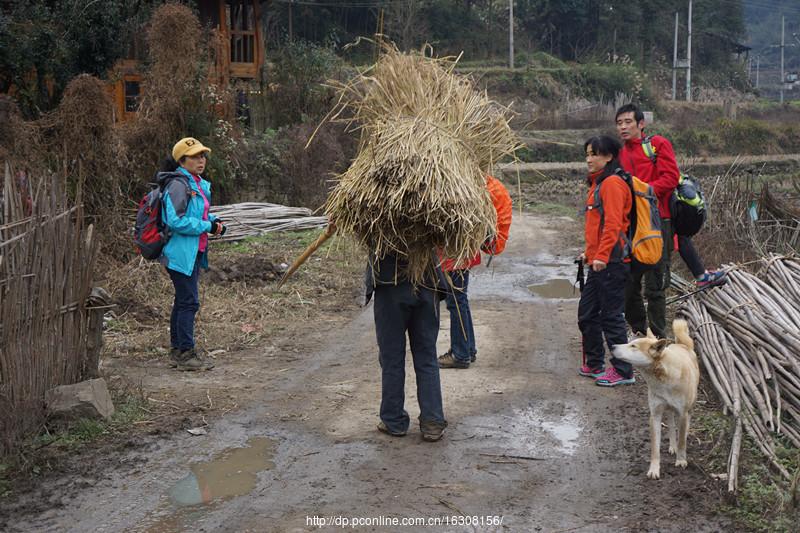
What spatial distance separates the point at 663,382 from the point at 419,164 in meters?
1.76

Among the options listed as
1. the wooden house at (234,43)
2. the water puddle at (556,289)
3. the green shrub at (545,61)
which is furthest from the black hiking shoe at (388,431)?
the green shrub at (545,61)

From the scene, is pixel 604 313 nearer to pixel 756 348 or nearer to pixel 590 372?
pixel 590 372

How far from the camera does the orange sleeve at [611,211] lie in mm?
5797

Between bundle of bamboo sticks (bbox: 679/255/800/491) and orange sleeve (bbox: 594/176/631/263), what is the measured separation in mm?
961

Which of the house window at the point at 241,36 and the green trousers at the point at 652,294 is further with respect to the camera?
the house window at the point at 241,36

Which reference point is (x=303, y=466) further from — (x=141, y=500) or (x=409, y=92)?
(x=409, y=92)

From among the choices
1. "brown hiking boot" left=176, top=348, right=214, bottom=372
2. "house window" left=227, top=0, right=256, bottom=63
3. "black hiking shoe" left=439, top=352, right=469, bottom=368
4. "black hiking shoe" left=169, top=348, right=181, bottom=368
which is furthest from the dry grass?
"house window" left=227, top=0, right=256, bottom=63

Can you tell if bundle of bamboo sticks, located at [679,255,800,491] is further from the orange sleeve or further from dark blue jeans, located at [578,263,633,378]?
the orange sleeve

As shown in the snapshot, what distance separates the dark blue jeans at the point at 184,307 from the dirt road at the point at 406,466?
1.68ft

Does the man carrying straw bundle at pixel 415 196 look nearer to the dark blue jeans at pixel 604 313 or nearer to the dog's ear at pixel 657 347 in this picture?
the dog's ear at pixel 657 347

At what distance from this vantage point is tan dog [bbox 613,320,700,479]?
4477 mm

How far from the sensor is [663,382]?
14.9ft

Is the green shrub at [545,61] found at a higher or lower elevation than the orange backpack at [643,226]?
higher

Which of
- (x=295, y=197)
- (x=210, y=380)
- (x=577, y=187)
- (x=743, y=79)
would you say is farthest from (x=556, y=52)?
(x=210, y=380)
